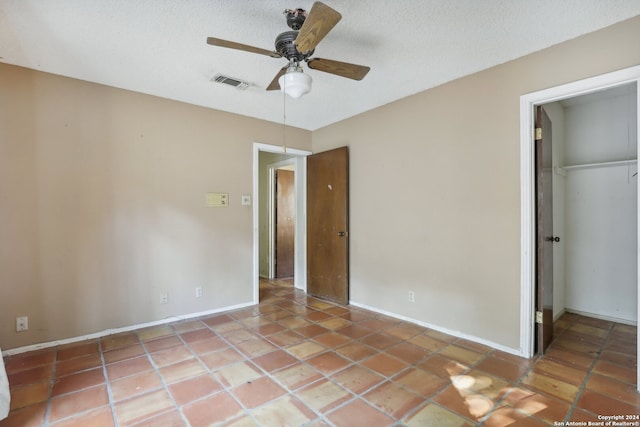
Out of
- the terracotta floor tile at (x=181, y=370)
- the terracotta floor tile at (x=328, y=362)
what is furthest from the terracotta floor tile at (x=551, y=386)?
the terracotta floor tile at (x=181, y=370)

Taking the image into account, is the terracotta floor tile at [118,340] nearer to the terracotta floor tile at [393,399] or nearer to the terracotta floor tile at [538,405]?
the terracotta floor tile at [393,399]

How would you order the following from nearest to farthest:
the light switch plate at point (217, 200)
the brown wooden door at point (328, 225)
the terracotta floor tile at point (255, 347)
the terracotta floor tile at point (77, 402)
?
the terracotta floor tile at point (77, 402) < the terracotta floor tile at point (255, 347) < the light switch plate at point (217, 200) < the brown wooden door at point (328, 225)

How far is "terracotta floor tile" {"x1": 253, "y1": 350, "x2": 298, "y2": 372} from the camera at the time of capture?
7.82 ft

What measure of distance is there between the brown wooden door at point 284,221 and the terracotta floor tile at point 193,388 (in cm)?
342

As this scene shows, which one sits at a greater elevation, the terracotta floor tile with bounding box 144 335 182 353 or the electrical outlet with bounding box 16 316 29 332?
the electrical outlet with bounding box 16 316 29 332

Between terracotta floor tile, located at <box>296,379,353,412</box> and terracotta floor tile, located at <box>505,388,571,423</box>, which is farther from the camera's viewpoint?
terracotta floor tile, located at <box>296,379,353,412</box>

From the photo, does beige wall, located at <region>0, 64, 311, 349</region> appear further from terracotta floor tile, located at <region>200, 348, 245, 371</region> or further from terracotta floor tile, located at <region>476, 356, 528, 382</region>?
terracotta floor tile, located at <region>476, 356, 528, 382</region>

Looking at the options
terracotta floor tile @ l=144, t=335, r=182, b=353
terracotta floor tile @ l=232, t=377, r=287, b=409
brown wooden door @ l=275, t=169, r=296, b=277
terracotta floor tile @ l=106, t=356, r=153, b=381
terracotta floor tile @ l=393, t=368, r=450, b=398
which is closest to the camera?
terracotta floor tile @ l=232, t=377, r=287, b=409

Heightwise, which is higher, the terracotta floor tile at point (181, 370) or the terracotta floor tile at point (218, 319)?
the terracotta floor tile at point (181, 370)

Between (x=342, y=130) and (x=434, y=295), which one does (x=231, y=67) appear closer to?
(x=342, y=130)

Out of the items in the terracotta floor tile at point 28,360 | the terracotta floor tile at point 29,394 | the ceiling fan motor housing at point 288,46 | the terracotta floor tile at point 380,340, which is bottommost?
the terracotta floor tile at point 380,340

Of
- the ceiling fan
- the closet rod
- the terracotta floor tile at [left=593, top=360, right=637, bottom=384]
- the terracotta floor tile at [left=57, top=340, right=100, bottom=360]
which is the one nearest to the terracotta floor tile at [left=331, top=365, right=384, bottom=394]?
the terracotta floor tile at [left=593, top=360, right=637, bottom=384]

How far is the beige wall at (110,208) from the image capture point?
2633 millimetres

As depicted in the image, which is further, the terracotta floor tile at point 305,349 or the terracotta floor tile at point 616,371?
the terracotta floor tile at point 305,349
